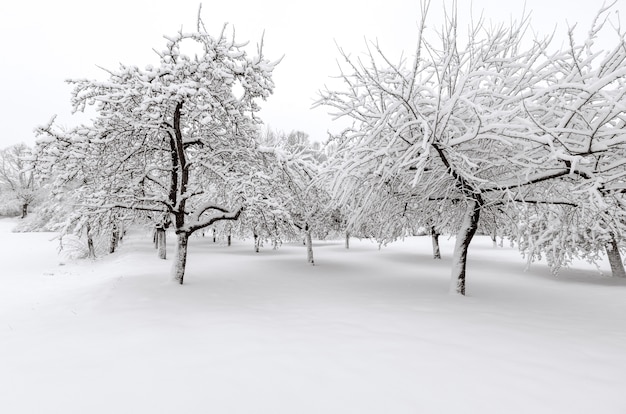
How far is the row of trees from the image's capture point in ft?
20.2

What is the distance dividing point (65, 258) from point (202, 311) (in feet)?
58.5

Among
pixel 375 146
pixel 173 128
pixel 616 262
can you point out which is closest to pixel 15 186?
pixel 173 128

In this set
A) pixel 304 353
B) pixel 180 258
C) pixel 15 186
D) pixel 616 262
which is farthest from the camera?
pixel 15 186

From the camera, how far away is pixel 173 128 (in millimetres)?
9391

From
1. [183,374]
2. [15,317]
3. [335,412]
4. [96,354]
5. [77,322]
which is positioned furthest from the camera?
[15,317]

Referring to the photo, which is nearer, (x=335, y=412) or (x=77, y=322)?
(x=335, y=412)

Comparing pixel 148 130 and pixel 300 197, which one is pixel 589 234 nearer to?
pixel 300 197

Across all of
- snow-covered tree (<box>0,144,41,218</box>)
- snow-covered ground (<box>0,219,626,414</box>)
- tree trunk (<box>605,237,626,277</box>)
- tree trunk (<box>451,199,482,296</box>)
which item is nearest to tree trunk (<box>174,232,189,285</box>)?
snow-covered ground (<box>0,219,626,414</box>)

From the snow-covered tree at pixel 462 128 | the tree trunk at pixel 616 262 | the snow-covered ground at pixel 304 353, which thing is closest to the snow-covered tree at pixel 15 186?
the snow-covered ground at pixel 304 353

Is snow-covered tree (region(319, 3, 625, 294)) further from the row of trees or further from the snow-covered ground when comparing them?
the snow-covered ground

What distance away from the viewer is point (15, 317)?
6.13 m

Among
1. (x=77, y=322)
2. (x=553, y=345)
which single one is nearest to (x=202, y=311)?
(x=77, y=322)

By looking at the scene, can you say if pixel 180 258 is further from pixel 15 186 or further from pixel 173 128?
pixel 15 186

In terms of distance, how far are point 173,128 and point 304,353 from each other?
7.67 metres
